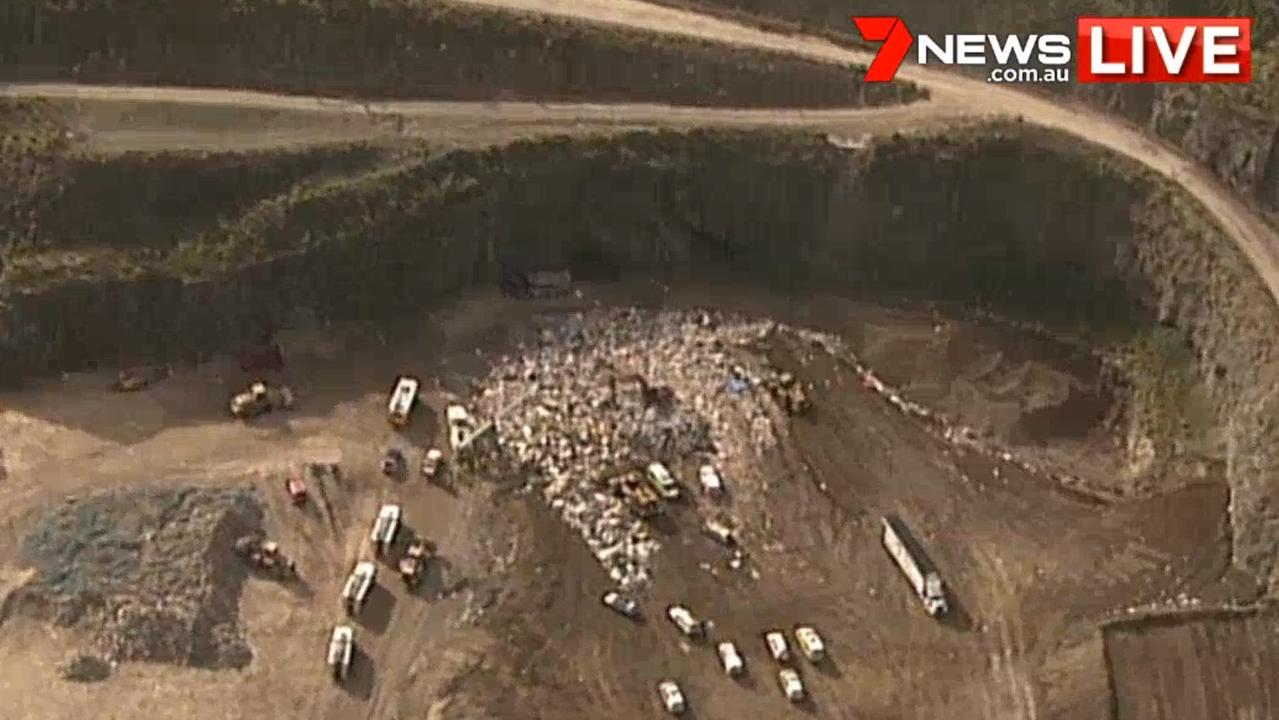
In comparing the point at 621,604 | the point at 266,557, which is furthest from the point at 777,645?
the point at 266,557

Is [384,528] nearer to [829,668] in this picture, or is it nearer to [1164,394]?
[829,668]

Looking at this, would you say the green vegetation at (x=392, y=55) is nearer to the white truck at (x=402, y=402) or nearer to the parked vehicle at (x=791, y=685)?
the white truck at (x=402, y=402)

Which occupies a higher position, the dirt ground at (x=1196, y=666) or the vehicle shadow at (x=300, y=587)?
the vehicle shadow at (x=300, y=587)

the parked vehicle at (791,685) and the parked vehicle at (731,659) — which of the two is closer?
the parked vehicle at (791,685)

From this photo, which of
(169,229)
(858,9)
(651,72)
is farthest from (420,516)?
(858,9)

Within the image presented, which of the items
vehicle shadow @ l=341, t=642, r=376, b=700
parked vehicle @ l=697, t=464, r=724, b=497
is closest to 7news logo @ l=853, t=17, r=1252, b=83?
parked vehicle @ l=697, t=464, r=724, b=497

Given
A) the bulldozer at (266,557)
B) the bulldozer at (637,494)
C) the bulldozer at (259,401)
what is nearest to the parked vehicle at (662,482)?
the bulldozer at (637,494)

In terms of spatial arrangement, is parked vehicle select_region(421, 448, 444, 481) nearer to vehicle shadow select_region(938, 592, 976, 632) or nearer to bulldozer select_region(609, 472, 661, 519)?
bulldozer select_region(609, 472, 661, 519)
